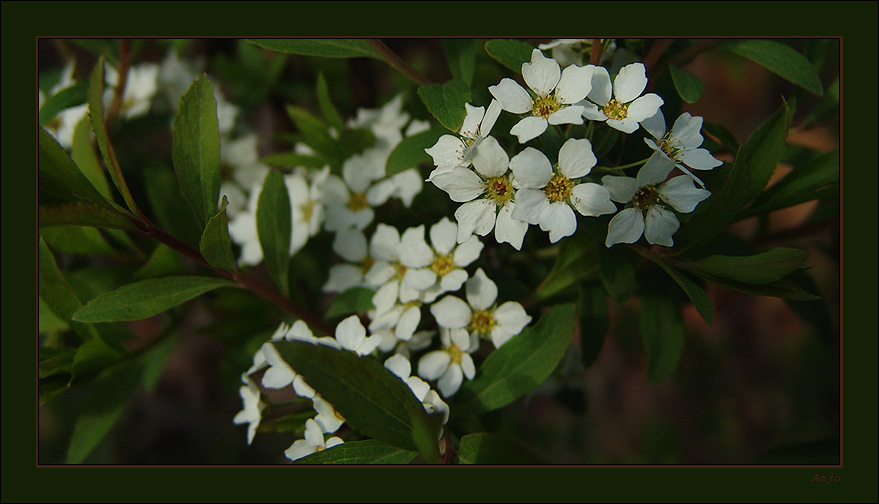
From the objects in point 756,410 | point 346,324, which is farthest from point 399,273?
point 756,410

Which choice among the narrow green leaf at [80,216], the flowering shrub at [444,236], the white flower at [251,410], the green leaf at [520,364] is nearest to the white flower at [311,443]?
the flowering shrub at [444,236]

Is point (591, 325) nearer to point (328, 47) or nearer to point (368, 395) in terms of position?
point (368, 395)

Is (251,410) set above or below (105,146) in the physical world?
below

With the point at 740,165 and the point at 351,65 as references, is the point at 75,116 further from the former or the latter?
the point at 740,165

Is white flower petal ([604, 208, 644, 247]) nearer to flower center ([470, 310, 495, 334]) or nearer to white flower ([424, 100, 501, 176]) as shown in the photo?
white flower ([424, 100, 501, 176])

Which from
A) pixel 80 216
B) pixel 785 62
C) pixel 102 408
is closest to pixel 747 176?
pixel 785 62

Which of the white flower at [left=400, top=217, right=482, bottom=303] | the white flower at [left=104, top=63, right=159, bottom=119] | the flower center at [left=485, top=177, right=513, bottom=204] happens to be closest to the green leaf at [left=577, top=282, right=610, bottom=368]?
the white flower at [left=400, top=217, right=482, bottom=303]

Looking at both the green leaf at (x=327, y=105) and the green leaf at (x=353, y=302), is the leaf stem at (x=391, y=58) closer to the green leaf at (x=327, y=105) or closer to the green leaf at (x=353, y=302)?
the green leaf at (x=327, y=105)
